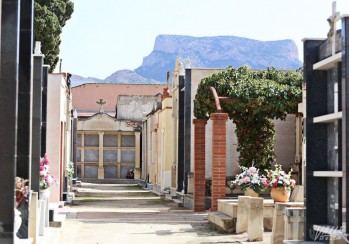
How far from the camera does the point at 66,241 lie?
16.4 metres

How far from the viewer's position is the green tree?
34.9 m

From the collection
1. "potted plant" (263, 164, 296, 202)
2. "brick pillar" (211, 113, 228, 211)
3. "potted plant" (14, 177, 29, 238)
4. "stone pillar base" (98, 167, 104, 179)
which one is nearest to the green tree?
"brick pillar" (211, 113, 228, 211)

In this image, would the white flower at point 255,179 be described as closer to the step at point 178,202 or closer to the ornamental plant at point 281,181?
the ornamental plant at point 281,181

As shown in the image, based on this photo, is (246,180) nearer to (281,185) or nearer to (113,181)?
(281,185)

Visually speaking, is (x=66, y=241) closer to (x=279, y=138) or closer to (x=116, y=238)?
(x=116, y=238)

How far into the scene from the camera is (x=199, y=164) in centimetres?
2498

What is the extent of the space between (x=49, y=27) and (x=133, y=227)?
56.5 feet

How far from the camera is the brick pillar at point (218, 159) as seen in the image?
2273 centimetres

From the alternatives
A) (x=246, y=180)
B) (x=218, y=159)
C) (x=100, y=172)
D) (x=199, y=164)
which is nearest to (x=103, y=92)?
(x=100, y=172)

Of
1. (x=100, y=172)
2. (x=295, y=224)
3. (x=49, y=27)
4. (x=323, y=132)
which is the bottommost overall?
(x=100, y=172)

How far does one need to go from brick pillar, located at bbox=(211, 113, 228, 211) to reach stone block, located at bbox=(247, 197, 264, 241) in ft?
18.8

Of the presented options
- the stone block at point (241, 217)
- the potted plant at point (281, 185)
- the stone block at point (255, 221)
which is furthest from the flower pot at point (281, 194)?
the stone block at point (255, 221)

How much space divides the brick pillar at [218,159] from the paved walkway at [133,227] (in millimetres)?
833

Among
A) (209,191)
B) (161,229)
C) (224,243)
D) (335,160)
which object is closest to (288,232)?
(335,160)
